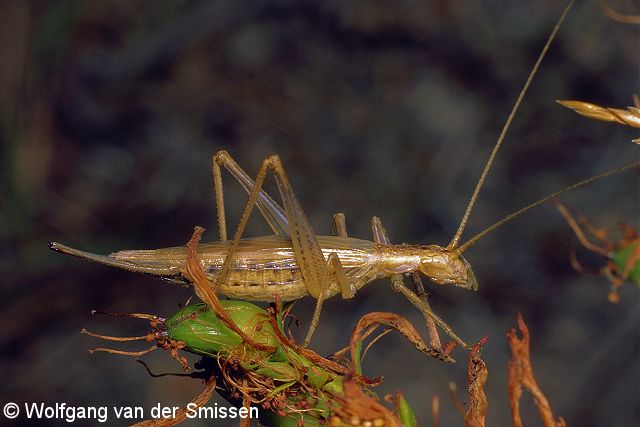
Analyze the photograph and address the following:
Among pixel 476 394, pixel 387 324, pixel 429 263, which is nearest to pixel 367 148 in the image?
pixel 429 263

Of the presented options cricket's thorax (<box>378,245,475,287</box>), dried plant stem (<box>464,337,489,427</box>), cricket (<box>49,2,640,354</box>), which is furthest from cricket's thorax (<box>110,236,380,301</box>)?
dried plant stem (<box>464,337,489,427</box>)

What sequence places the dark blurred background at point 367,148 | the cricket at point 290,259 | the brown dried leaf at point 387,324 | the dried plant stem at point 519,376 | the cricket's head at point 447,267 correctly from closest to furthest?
the dried plant stem at point 519,376 < the brown dried leaf at point 387,324 < the cricket at point 290,259 < the cricket's head at point 447,267 < the dark blurred background at point 367,148

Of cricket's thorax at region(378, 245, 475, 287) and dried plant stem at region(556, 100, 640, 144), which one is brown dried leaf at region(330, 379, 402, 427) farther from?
cricket's thorax at region(378, 245, 475, 287)

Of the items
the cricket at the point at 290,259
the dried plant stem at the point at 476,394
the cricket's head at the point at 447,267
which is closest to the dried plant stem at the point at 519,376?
the dried plant stem at the point at 476,394

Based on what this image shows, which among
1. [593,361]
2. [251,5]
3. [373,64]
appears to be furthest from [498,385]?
[251,5]

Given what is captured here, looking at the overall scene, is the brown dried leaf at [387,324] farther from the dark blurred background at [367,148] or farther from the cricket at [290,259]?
the dark blurred background at [367,148]

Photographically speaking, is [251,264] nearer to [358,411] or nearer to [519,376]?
[358,411]

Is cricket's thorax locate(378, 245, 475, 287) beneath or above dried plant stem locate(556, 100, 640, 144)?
beneath
